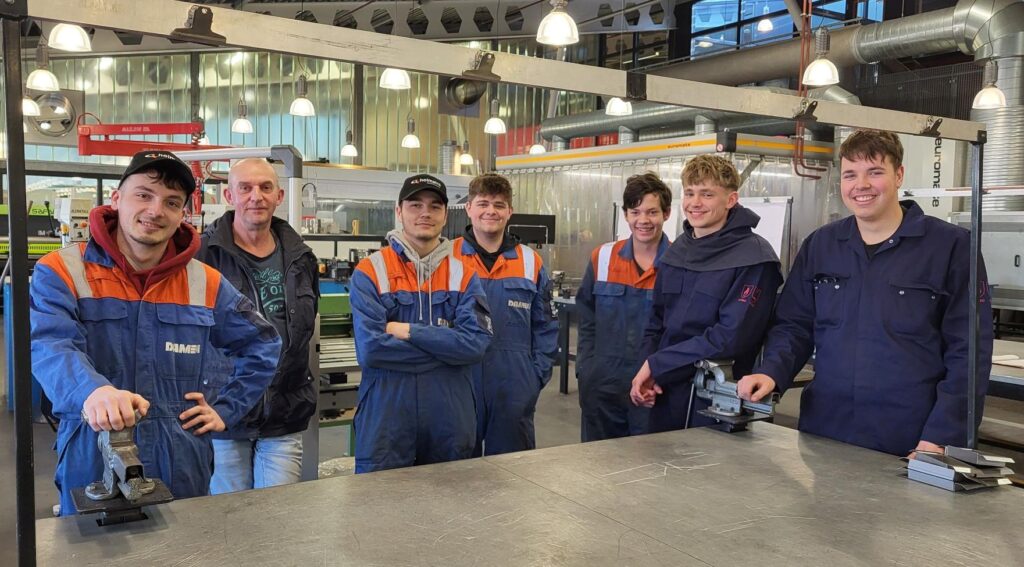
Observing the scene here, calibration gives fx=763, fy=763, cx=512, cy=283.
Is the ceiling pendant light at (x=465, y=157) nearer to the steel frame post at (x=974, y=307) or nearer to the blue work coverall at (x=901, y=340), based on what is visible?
the blue work coverall at (x=901, y=340)

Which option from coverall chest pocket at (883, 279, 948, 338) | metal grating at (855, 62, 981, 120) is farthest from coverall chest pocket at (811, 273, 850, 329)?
metal grating at (855, 62, 981, 120)

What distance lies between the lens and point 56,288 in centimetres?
164

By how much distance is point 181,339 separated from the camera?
1.77 m

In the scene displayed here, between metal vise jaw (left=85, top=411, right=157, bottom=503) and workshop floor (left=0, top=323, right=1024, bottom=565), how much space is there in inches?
51.8

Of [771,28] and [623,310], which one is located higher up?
[771,28]

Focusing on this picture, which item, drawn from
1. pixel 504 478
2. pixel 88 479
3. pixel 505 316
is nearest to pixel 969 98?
pixel 505 316

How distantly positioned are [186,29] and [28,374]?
55 centimetres

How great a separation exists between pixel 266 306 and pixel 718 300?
139 cm

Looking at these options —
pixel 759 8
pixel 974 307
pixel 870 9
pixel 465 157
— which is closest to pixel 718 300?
pixel 974 307

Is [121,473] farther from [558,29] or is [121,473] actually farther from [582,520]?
[558,29]

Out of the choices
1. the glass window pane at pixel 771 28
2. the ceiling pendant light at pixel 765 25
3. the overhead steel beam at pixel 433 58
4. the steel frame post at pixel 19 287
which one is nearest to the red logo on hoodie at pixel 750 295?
the overhead steel beam at pixel 433 58

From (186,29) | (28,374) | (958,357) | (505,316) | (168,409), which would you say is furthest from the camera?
(505,316)

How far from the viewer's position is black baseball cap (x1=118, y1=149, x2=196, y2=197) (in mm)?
1758

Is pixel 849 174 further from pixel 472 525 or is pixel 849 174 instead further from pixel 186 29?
pixel 186 29
